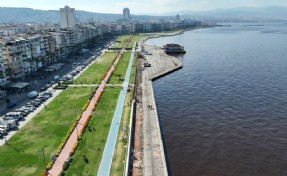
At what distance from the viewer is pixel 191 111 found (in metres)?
86.6

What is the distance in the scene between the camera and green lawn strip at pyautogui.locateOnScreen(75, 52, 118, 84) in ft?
384

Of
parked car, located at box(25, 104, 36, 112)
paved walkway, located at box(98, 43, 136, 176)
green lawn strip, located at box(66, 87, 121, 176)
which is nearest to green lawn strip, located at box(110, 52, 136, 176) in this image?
paved walkway, located at box(98, 43, 136, 176)

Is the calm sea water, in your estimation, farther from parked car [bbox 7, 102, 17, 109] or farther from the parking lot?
parked car [bbox 7, 102, 17, 109]

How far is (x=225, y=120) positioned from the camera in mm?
79375

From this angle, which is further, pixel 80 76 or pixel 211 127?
pixel 80 76

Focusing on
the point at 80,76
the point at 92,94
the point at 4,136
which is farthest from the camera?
the point at 80,76

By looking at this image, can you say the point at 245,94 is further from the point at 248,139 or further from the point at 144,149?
the point at 144,149

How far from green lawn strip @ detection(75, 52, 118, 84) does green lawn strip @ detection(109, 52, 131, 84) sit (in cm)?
470

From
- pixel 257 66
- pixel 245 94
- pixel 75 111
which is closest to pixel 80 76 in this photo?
pixel 75 111

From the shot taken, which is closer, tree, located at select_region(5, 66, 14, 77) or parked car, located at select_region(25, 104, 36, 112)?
parked car, located at select_region(25, 104, 36, 112)

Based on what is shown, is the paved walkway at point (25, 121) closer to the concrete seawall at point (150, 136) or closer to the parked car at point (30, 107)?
the parked car at point (30, 107)

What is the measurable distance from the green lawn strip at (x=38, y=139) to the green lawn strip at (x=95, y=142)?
4.97m

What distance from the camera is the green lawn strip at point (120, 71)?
115 meters

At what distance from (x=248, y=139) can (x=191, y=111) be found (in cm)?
2098
